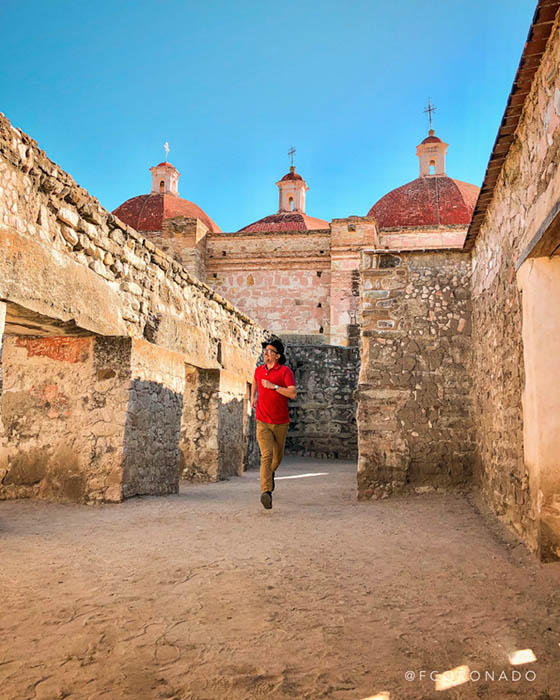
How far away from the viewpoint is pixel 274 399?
4836mm

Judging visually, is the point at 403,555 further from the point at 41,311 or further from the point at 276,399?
the point at 41,311

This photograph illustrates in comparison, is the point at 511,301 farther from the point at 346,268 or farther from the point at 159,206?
the point at 159,206

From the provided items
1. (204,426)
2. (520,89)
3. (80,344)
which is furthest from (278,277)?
(520,89)

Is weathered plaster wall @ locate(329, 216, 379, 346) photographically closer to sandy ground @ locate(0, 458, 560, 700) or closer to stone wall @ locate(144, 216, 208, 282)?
stone wall @ locate(144, 216, 208, 282)

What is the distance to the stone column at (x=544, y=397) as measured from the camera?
3.01 meters

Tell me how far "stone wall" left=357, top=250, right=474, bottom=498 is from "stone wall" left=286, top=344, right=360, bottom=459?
6.35 m

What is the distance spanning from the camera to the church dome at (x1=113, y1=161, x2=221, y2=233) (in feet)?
78.4

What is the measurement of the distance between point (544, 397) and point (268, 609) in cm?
197

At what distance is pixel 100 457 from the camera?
193 inches

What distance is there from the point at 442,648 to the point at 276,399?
3002 mm

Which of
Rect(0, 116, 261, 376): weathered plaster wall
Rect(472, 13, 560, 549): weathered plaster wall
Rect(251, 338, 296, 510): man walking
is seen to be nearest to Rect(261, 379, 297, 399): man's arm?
Rect(251, 338, 296, 510): man walking

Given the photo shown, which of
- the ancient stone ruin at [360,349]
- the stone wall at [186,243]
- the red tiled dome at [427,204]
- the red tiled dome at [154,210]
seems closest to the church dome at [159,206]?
the red tiled dome at [154,210]

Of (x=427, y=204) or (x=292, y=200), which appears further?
(x=292, y=200)

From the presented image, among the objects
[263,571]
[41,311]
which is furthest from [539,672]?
[41,311]
